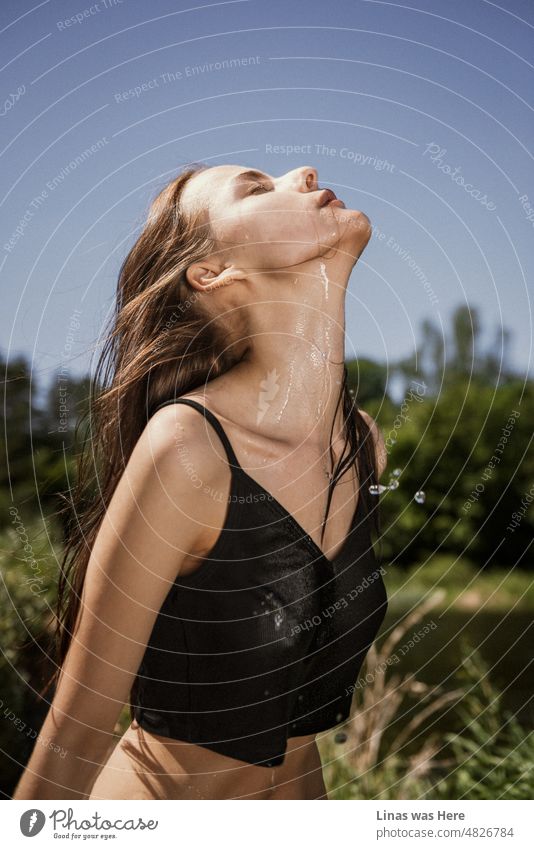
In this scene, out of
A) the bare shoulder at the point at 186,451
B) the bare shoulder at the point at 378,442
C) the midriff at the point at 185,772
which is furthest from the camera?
the bare shoulder at the point at 378,442

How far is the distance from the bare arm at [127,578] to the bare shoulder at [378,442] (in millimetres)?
366

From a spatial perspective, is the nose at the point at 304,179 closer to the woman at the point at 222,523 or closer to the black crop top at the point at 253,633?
the woman at the point at 222,523

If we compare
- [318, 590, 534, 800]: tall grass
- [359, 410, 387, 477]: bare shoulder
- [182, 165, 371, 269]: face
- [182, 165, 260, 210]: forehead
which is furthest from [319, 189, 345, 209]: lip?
[318, 590, 534, 800]: tall grass

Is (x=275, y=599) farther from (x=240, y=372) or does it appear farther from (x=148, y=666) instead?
(x=240, y=372)

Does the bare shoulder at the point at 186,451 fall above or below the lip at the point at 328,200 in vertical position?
below

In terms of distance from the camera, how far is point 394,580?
19.3 feet

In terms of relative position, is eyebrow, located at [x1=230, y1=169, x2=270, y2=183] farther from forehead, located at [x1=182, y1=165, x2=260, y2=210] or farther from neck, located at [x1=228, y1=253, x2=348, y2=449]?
neck, located at [x1=228, y1=253, x2=348, y2=449]

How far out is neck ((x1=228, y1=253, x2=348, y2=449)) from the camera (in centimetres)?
117

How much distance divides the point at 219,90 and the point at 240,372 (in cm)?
61

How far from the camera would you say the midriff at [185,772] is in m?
1.12

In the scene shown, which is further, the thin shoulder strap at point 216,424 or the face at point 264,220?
the face at point 264,220

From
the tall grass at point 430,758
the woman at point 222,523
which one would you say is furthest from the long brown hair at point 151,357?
the tall grass at point 430,758

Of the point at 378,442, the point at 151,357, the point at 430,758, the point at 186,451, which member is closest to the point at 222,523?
the point at 186,451
